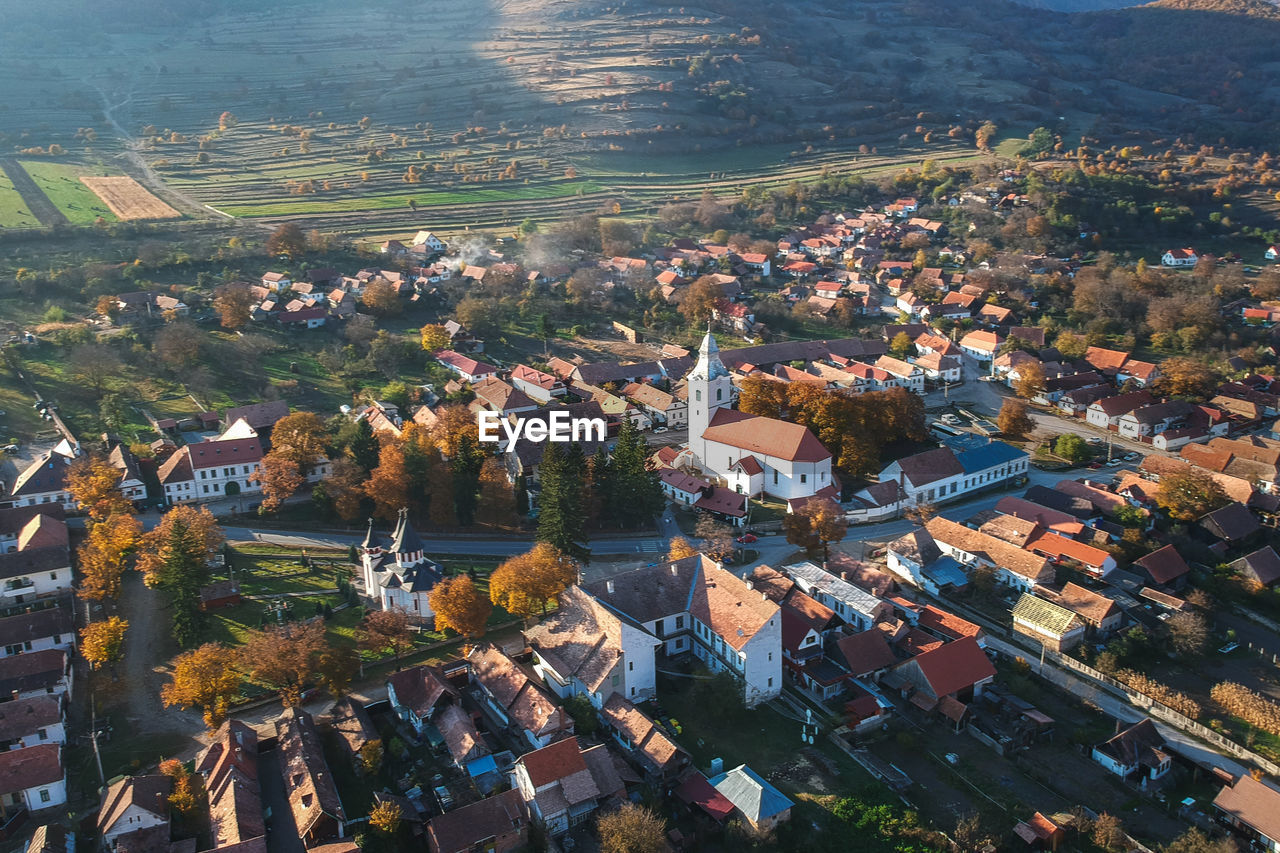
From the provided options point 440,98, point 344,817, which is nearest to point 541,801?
point 344,817

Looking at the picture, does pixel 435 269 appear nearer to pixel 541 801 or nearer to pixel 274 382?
pixel 274 382

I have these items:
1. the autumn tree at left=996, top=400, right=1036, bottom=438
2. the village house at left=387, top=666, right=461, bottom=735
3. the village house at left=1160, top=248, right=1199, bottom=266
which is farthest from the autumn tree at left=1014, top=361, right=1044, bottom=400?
the village house at left=387, top=666, right=461, bottom=735

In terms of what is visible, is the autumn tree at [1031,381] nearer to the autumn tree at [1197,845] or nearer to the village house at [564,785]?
the autumn tree at [1197,845]

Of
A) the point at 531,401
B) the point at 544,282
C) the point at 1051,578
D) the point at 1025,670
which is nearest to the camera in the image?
the point at 1025,670

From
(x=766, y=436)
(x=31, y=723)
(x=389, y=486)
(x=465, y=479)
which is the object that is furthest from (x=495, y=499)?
(x=31, y=723)

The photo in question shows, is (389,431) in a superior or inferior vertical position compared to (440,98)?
inferior

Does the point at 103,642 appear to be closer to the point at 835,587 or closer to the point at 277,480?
the point at 277,480

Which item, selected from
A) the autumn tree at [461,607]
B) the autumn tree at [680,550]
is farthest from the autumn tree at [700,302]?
the autumn tree at [461,607]
